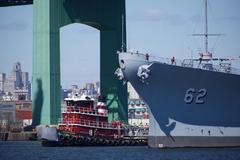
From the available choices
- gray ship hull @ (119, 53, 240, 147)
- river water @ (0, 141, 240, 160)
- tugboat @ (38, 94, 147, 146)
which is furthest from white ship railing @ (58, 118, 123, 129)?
gray ship hull @ (119, 53, 240, 147)

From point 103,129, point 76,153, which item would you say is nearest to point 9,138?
point 103,129

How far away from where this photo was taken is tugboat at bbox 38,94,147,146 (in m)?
84.9

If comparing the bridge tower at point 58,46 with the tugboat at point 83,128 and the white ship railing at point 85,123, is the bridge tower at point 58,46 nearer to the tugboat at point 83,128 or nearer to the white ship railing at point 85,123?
the tugboat at point 83,128

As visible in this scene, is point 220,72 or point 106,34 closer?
point 220,72

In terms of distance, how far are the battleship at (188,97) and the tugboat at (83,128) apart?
429 inches

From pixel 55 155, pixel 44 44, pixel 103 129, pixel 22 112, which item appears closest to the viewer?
pixel 55 155

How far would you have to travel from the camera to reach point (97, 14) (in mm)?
101188

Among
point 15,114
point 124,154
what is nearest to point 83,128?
point 124,154

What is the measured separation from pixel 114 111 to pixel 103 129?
15.4 meters

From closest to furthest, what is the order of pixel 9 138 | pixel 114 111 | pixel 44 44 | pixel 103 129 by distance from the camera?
pixel 103 129 < pixel 44 44 < pixel 114 111 < pixel 9 138

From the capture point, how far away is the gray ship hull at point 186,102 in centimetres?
7338

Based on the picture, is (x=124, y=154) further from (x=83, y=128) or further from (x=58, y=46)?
(x=58, y=46)

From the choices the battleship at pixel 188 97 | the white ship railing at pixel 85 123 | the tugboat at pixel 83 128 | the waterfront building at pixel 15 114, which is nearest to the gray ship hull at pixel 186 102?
the battleship at pixel 188 97

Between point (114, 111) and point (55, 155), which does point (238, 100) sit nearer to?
point (55, 155)
